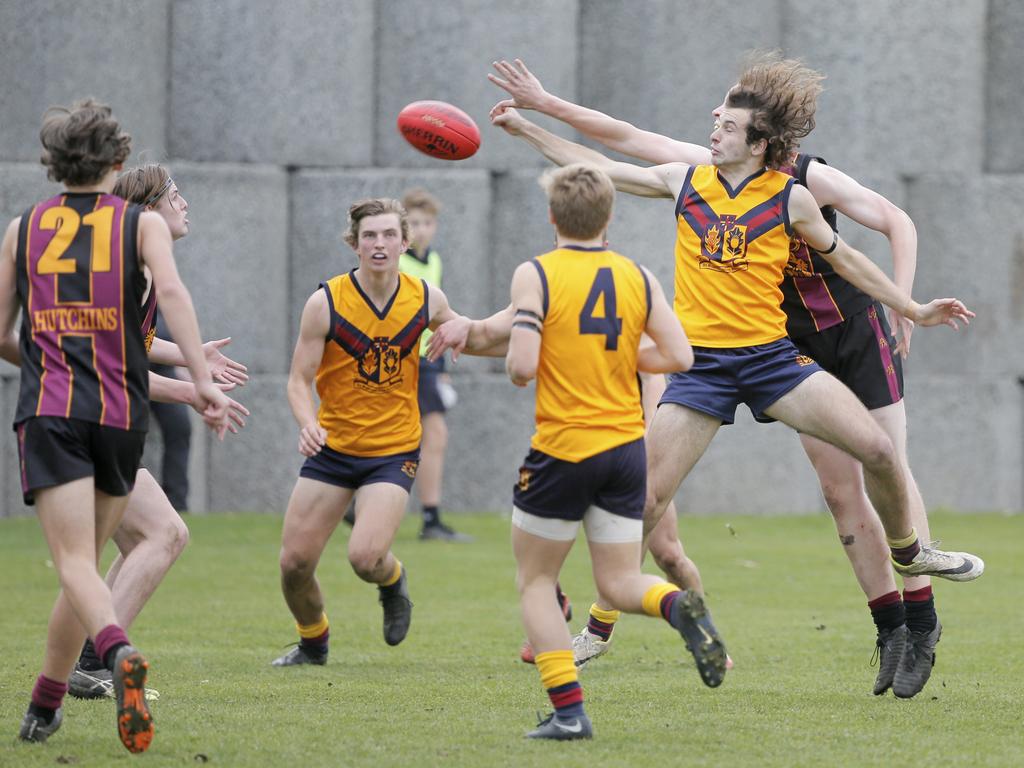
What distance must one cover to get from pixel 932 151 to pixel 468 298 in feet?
14.3

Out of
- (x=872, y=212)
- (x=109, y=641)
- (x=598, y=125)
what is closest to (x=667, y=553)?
(x=872, y=212)

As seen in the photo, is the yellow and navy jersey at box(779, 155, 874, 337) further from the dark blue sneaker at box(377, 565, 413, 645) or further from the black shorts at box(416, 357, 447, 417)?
the black shorts at box(416, 357, 447, 417)

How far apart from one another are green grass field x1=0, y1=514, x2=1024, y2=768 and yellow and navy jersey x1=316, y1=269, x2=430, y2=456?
0.99m

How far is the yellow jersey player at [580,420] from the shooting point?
512 cm

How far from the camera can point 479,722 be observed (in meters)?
5.53

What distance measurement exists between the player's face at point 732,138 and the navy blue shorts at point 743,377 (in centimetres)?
71

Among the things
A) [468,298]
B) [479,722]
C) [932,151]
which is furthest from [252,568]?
[932,151]

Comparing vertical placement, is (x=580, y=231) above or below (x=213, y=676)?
above

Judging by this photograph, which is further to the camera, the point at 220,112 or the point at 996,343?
the point at 996,343

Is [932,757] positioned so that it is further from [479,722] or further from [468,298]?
[468,298]

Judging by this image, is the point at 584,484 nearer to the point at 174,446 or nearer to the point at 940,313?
the point at 940,313

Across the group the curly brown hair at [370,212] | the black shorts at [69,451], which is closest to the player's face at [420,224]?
the curly brown hair at [370,212]

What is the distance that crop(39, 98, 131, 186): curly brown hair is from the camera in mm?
4980

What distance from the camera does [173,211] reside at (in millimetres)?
6312
